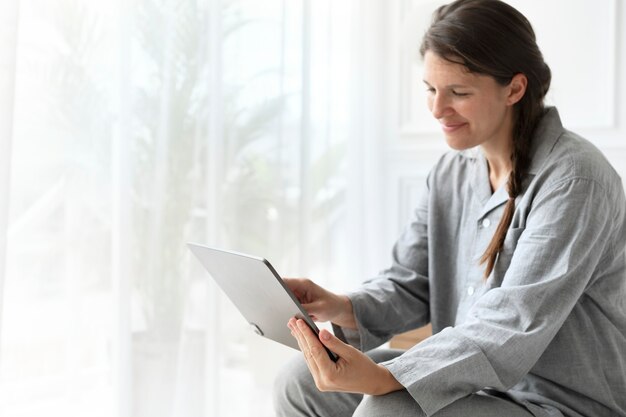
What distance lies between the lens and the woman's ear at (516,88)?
1.29 m

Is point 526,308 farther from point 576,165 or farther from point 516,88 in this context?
point 516,88

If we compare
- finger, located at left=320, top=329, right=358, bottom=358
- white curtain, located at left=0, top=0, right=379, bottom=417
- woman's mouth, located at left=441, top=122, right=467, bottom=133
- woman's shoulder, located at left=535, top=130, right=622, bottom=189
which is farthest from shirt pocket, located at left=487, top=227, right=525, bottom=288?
white curtain, located at left=0, top=0, right=379, bottom=417

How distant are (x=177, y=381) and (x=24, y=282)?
0.50m

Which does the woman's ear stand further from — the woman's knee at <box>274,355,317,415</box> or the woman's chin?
the woman's knee at <box>274,355,317,415</box>

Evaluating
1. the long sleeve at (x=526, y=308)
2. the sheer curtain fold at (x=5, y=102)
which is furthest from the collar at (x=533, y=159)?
the sheer curtain fold at (x=5, y=102)

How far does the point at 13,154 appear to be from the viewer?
4.16ft

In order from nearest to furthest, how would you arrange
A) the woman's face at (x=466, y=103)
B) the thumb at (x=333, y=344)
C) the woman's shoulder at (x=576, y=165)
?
1. the thumb at (x=333, y=344)
2. the woman's shoulder at (x=576, y=165)
3. the woman's face at (x=466, y=103)

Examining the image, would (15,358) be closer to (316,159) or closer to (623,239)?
(623,239)

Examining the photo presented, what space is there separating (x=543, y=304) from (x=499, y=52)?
1.47 ft

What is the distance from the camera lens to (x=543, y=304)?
109 cm

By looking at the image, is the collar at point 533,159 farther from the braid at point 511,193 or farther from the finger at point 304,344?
the finger at point 304,344

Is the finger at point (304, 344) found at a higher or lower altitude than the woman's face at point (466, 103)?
lower

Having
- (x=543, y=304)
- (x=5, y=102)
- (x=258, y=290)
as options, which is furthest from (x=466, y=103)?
(x=5, y=102)

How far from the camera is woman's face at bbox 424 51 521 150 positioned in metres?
1.29
